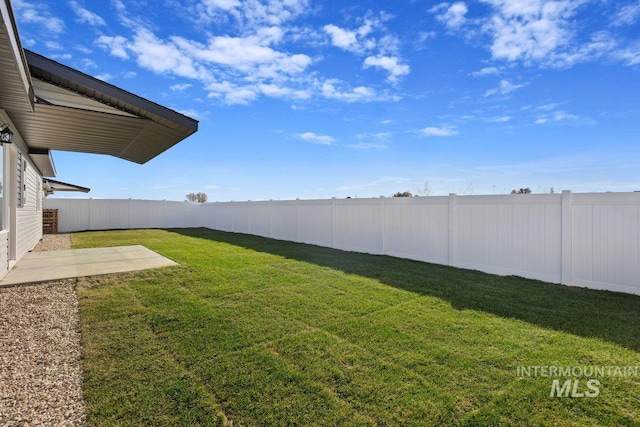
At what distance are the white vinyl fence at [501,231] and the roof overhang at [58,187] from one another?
13.8 m

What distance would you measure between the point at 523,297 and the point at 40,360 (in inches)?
239

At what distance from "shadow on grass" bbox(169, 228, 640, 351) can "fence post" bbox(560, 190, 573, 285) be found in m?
0.27

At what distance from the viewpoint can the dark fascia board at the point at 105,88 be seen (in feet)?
17.0

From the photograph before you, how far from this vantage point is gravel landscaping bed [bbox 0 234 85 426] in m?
2.34

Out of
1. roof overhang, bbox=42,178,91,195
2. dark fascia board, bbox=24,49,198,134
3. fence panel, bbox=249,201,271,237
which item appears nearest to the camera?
dark fascia board, bbox=24,49,198,134

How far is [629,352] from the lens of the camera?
10.6 feet

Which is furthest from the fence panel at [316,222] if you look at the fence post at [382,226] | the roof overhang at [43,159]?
the roof overhang at [43,159]

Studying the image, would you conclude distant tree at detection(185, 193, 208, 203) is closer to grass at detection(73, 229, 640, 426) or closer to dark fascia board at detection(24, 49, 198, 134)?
dark fascia board at detection(24, 49, 198, 134)

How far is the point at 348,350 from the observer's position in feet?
10.6

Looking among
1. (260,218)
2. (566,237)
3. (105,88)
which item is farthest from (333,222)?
(105,88)

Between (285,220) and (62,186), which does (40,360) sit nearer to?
(285,220)

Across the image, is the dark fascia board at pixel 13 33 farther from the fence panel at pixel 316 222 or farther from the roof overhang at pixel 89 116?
the fence panel at pixel 316 222

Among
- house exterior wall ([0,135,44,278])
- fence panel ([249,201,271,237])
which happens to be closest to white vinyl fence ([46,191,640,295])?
fence panel ([249,201,271,237])

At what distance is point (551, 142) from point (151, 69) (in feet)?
35.3
